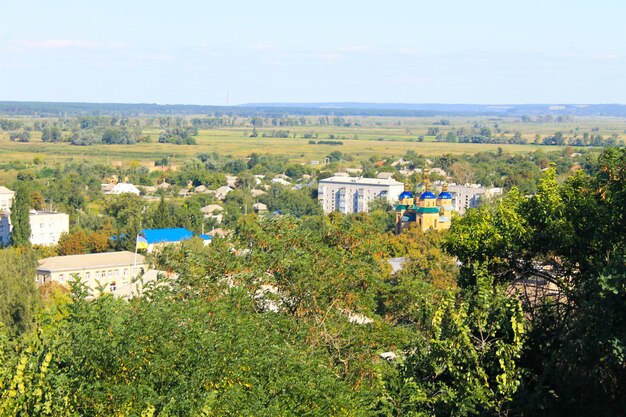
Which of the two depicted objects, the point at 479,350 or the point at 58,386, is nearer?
the point at 58,386

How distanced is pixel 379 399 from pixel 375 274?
19.1 ft

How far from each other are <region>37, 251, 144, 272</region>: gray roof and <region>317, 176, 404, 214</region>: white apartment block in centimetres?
3011

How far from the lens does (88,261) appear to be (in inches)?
1455

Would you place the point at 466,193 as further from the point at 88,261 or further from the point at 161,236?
the point at 88,261

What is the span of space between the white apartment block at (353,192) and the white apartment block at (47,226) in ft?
73.0

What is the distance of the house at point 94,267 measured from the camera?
115ft

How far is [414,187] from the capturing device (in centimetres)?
5447

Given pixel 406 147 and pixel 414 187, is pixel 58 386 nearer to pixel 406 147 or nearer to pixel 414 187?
pixel 414 187

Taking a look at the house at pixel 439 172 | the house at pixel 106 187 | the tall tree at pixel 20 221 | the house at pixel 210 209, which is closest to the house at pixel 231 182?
the house at pixel 106 187

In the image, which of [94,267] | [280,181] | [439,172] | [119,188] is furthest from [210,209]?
[439,172]

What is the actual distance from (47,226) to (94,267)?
12.4 meters

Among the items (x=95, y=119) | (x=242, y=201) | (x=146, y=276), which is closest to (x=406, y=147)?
(x=95, y=119)

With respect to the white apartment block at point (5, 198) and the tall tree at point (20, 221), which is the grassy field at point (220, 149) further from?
the tall tree at point (20, 221)

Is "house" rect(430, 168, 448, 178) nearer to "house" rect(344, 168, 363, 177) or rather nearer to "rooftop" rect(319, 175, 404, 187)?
"house" rect(344, 168, 363, 177)
